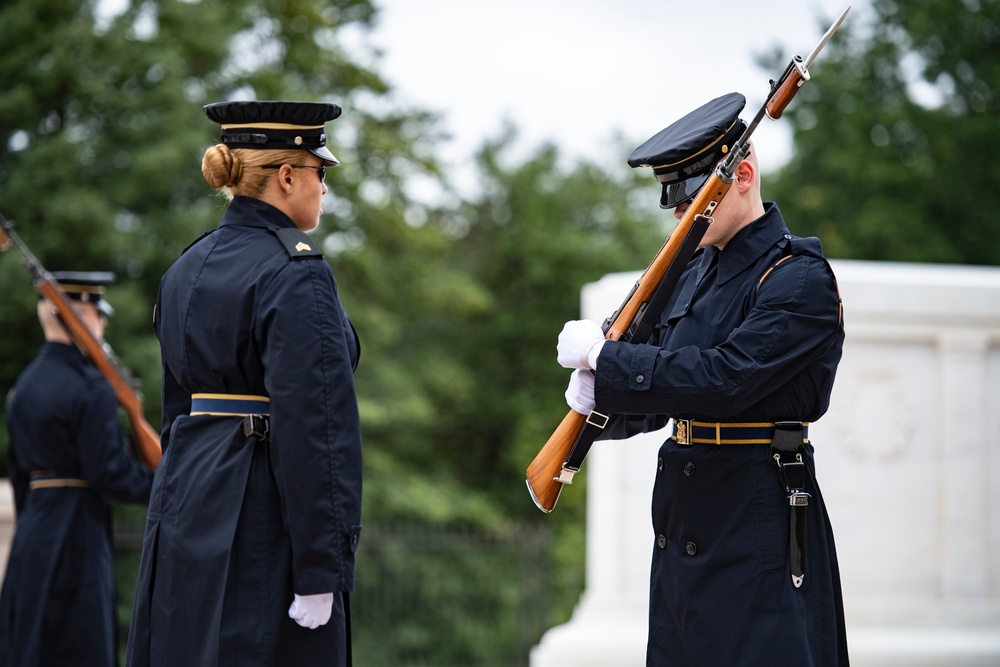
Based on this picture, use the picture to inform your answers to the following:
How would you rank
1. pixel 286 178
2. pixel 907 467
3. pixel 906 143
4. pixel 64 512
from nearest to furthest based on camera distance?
pixel 286 178 < pixel 64 512 < pixel 907 467 < pixel 906 143

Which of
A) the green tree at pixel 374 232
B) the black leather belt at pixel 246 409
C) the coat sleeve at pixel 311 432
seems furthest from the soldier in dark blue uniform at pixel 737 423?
the green tree at pixel 374 232

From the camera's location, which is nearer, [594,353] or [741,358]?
[741,358]

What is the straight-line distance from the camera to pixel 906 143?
1983 cm

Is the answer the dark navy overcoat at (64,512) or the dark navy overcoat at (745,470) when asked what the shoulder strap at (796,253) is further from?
the dark navy overcoat at (64,512)

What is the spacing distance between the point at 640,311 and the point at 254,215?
1093mm

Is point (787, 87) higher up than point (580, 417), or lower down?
higher up

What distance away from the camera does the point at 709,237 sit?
3189mm

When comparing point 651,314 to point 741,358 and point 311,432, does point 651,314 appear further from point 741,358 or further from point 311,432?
point 311,432

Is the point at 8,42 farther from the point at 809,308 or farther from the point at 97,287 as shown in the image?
the point at 809,308

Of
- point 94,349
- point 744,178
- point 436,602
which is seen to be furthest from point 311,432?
point 436,602

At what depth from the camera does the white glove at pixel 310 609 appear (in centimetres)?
290

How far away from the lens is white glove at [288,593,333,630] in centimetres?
290

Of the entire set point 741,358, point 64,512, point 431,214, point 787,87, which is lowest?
point 64,512

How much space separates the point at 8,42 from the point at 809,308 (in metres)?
12.7
